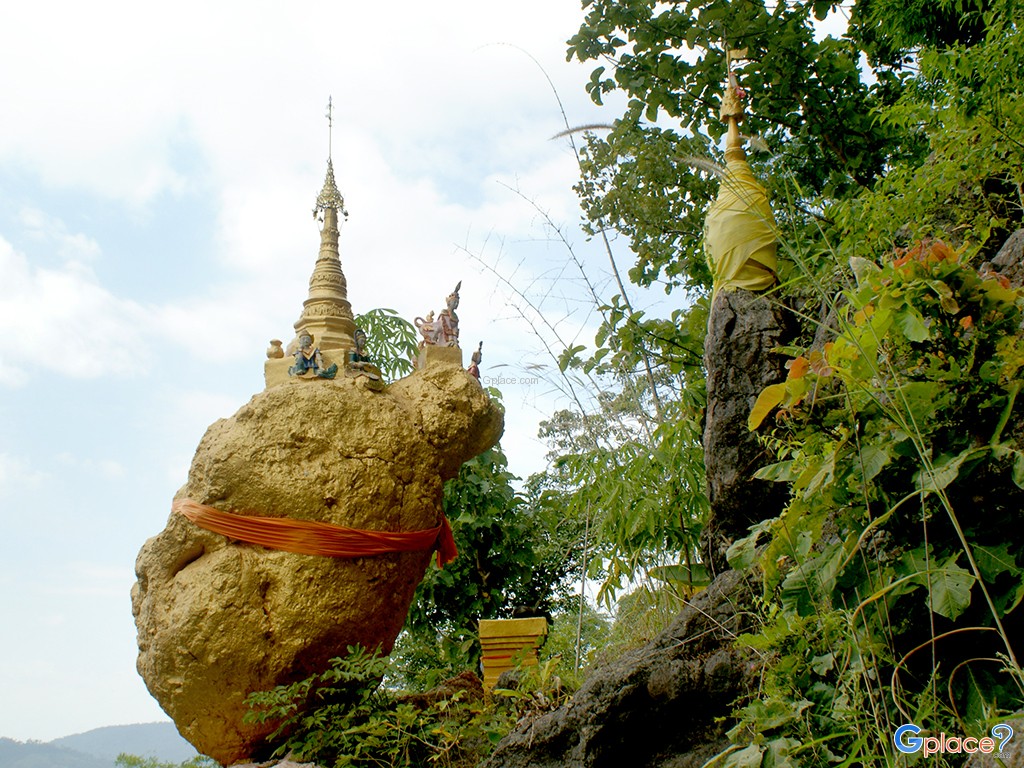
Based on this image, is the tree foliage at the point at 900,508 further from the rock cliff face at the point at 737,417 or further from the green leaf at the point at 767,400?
the rock cliff face at the point at 737,417

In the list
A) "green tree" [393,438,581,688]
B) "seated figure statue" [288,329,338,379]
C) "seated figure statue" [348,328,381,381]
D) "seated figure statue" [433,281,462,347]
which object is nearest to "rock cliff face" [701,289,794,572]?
"seated figure statue" [433,281,462,347]

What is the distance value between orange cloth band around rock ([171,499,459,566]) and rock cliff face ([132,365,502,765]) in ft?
0.17

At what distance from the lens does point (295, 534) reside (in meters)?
4.59

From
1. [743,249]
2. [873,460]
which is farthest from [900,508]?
[743,249]

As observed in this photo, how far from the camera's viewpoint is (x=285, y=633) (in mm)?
4469

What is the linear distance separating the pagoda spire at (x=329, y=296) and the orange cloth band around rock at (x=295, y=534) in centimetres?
129

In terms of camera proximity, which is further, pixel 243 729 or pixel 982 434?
pixel 243 729

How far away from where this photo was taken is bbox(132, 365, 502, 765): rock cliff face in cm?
447

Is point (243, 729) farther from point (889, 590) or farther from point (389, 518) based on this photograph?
point (889, 590)

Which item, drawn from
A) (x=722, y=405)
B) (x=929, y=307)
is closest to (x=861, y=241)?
(x=722, y=405)

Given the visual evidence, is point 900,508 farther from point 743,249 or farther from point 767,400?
point 743,249

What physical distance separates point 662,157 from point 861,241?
9.75 ft

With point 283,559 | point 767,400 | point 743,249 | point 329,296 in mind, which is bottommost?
point 767,400

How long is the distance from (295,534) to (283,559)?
0.47ft
